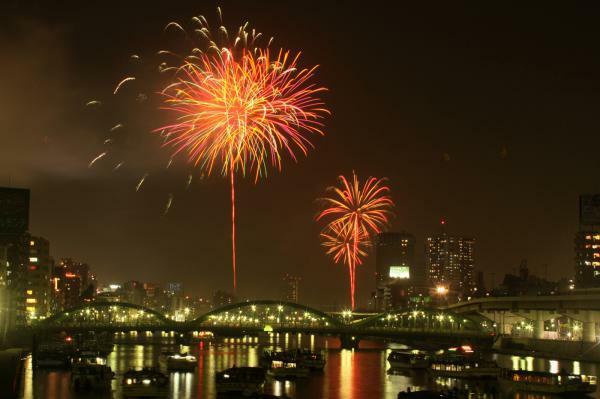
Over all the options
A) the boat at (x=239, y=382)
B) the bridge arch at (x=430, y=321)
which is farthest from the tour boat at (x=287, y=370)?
the bridge arch at (x=430, y=321)

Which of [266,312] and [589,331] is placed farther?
[266,312]

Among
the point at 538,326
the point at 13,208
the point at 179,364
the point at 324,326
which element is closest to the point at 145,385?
the point at 179,364

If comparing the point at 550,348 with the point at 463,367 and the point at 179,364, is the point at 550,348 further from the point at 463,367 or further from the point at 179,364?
the point at 179,364

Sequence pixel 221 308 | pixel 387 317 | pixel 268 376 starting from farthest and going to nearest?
pixel 221 308, pixel 387 317, pixel 268 376

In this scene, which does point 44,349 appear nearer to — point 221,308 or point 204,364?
point 204,364

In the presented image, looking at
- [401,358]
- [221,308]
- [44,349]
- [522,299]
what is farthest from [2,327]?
[522,299]

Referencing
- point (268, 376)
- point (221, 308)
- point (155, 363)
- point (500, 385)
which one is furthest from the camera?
point (221, 308)
